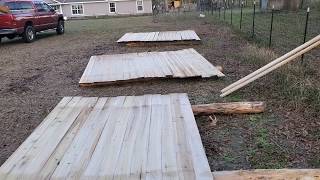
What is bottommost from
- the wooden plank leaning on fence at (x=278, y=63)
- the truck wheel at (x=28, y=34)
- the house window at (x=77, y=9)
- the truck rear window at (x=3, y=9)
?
the house window at (x=77, y=9)

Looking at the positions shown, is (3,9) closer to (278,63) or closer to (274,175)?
(278,63)

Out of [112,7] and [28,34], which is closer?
[28,34]

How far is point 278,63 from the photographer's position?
6086mm

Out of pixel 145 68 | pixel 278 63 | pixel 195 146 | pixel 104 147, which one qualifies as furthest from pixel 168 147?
pixel 145 68

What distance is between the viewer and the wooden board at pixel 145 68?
7184 mm

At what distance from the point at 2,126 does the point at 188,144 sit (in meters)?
2.78

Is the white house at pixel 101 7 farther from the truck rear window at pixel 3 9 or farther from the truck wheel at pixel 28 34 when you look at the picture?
the truck rear window at pixel 3 9

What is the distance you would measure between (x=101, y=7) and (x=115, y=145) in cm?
3858

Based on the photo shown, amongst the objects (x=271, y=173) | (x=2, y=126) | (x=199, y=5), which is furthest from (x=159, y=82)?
(x=199, y=5)

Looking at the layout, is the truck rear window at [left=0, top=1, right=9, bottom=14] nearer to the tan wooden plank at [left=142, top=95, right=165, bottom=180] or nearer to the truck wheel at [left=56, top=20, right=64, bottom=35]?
the truck wheel at [left=56, top=20, right=64, bottom=35]

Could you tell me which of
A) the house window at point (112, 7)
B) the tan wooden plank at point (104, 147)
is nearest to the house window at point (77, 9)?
the house window at point (112, 7)

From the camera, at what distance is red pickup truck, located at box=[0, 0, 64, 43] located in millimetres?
13672

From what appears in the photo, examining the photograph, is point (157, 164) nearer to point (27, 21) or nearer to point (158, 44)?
point (158, 44)

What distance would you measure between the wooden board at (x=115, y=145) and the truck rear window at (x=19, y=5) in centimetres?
985
